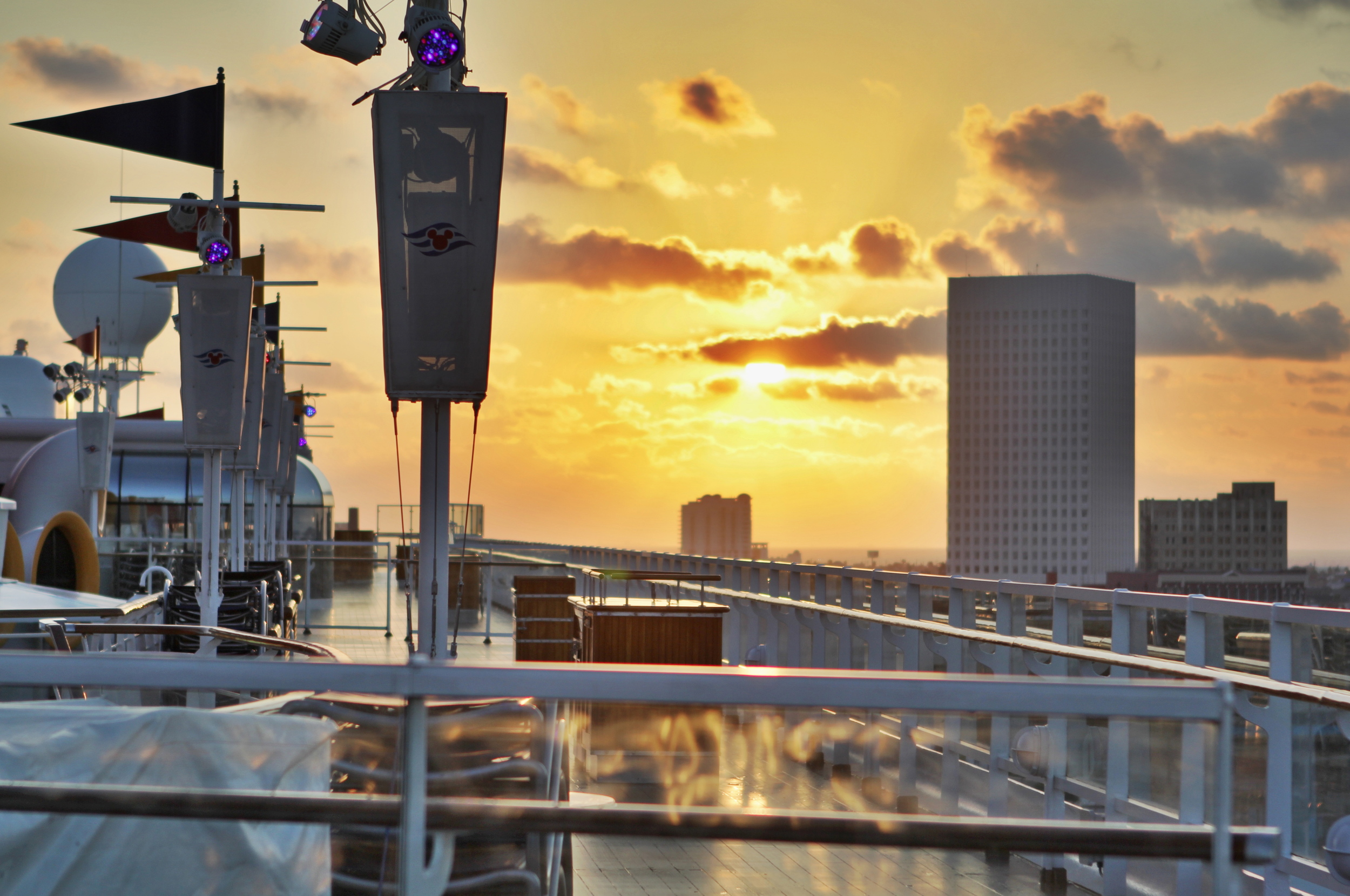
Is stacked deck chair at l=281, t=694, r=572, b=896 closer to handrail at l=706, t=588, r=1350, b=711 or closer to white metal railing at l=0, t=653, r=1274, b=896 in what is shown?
white metal railing at l=0, t=653, r=1274, b=896

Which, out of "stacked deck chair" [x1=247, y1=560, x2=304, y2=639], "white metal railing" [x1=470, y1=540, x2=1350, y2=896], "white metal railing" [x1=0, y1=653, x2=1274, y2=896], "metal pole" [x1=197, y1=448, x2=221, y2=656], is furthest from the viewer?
"stacked deck chair" [x1=247, y1=560, x2=304, y2=639]

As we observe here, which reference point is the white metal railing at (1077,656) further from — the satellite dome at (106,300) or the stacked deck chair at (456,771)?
the satellite dome at (106,300)

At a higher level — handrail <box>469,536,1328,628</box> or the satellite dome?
the satellite dome

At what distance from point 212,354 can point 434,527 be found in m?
6.65

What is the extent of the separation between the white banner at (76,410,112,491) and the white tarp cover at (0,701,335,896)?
29.7m

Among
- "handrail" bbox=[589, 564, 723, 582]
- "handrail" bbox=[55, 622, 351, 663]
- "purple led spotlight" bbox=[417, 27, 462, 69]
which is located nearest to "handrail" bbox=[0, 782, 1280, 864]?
"handrail" bbox=[55, 622, 351, 663]

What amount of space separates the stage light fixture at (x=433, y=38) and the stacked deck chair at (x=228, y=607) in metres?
8.22

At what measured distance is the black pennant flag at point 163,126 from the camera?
9.37 meters

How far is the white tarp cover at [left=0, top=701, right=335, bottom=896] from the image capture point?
2461 mm

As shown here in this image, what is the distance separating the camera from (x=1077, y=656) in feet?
20.4

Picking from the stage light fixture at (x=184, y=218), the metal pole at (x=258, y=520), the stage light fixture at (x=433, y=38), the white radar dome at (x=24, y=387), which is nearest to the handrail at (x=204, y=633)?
the stage light fixture at (x=433, y=38)

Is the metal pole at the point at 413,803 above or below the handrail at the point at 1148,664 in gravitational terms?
above

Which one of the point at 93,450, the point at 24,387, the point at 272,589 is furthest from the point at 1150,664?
the point at 24,387

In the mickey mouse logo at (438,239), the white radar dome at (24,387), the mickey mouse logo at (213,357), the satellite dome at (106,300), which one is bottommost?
the mickey mouse logo at (438,239)
